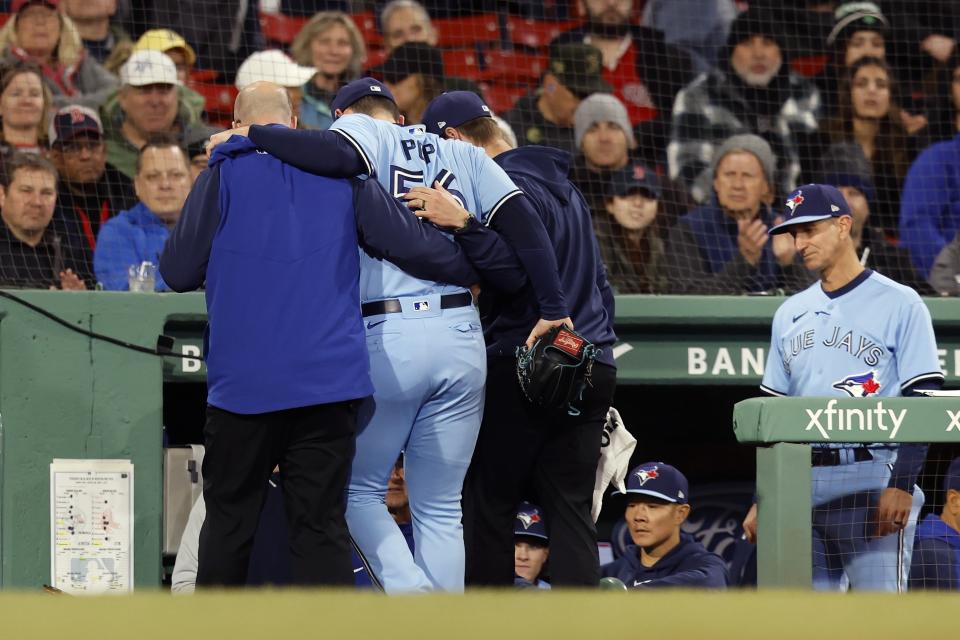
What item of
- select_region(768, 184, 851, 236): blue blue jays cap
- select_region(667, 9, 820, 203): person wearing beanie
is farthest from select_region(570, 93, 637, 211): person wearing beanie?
select_region(768, 184, 851, 236): blue blue jays cap

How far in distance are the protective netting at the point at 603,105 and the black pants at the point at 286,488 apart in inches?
77.6

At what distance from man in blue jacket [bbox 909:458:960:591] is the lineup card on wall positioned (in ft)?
8.40

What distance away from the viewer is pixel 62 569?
5074mm

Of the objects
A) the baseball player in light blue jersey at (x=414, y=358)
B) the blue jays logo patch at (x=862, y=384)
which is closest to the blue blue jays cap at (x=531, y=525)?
the blue jays logo patch at (x=862, y=384)

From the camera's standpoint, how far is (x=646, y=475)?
5.71 metres

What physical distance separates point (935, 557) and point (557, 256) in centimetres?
147

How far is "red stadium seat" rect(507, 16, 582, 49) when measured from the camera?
8.34 meters

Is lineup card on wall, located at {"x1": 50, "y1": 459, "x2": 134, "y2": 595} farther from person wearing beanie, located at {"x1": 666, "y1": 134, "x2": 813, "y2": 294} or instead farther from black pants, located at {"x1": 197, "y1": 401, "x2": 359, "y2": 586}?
person wearing beanie, located at {"x1": 666, "y1": 134, "x2": 813, "y2": 294}

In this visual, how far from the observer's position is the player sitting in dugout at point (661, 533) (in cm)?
558

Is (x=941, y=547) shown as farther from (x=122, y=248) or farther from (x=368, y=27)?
(x=368, y=27)

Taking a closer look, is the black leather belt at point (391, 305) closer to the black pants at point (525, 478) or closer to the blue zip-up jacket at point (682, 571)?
the black pants at point (525, 478)

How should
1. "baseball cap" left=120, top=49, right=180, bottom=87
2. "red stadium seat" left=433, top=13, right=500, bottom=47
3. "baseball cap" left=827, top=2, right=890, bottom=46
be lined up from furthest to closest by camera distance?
"red stadium seat" left=433, top=13, right=500, bottom=47
"baseball cap" left=827, top=2, right=890, bottom=46
"baseball cap" left=120, top=49, right=180, bottom=87

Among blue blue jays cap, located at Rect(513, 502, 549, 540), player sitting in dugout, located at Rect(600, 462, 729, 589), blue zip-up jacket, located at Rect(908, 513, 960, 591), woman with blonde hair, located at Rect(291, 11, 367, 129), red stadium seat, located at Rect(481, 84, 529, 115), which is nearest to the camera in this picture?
blue zip-up jacket, located at Rect(908, 513, 960, 591)

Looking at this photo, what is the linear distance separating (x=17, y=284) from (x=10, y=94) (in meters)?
1.06
